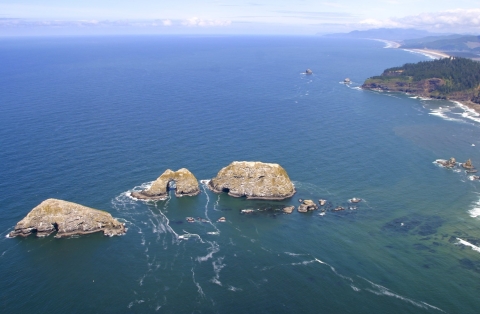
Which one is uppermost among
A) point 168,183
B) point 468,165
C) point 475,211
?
point 468,165

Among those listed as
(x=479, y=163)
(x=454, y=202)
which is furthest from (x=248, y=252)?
(x=479, y=163)

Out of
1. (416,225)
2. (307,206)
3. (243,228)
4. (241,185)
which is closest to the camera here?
(243,228)

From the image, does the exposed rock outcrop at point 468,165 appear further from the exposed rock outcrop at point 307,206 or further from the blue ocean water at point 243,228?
the exposed rock outcrop at point 307,206

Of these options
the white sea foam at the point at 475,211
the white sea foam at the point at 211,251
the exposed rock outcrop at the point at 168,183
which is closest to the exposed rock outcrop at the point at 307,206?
the white sea foam at the point at 211,251

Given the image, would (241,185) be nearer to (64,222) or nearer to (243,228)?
(243,228)

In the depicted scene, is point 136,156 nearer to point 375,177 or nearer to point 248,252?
point 248,252

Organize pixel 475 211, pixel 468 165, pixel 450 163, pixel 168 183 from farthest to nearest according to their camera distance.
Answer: pixel 450 163 → pixel 468 165 → pixel 168 183 → pixel 475 211

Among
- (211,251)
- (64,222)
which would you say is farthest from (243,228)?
(64,222)

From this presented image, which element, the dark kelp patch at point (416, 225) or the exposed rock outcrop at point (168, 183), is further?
the exposed rock outcrop at point (168, 183)
